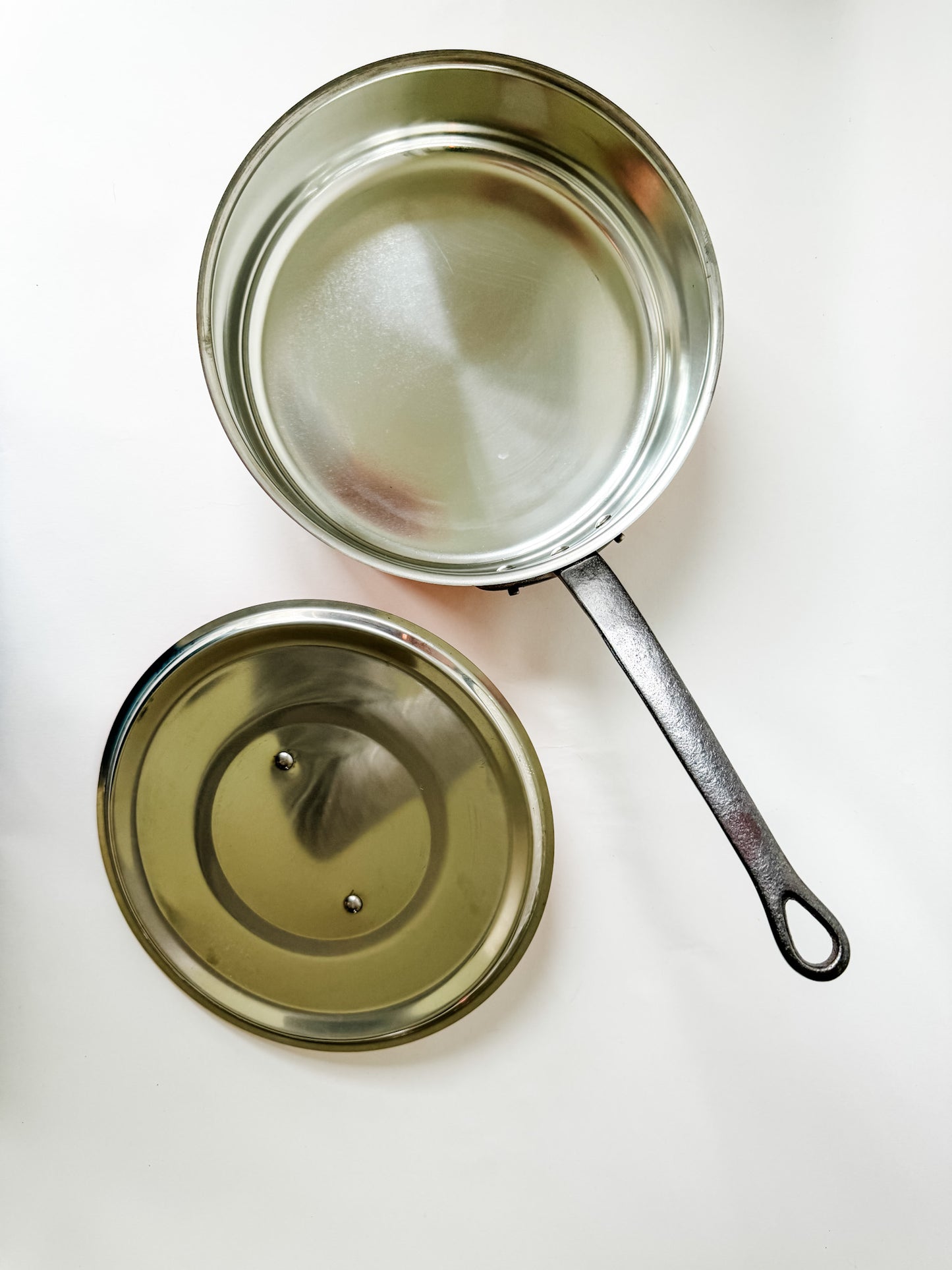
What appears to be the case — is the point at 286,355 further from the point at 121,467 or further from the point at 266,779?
the point at 266,779

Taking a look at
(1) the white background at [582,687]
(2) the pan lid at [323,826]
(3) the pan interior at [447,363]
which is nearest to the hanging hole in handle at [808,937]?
(1) the white background at [582,687]

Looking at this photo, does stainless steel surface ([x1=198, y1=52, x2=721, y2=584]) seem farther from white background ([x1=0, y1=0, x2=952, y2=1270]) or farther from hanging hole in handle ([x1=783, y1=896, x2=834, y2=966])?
hanging hole in handle ([x1=783, y1=896, x2=834, y2=966])

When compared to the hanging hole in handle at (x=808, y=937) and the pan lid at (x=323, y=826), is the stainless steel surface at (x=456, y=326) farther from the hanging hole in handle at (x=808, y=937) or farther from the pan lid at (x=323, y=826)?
the hanging hole in handle at (x=808, y=937)

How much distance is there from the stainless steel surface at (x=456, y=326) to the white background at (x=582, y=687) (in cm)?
6

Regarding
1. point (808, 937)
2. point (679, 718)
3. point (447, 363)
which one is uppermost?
point (447, 363)

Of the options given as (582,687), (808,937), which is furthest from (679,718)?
(808,937)

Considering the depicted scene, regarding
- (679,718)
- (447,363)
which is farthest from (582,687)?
(447,363)

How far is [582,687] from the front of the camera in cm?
63

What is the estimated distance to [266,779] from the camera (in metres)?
0.59

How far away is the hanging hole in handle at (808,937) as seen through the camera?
631 mm

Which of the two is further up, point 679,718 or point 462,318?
point 462,318

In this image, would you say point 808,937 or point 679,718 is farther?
point 808,937

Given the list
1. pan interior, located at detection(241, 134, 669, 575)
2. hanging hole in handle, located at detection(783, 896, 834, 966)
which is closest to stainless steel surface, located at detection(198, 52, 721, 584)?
pan interior, located at detection(241, 134, 669, 575)

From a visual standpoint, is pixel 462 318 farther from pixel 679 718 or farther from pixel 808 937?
pixel 808 937
